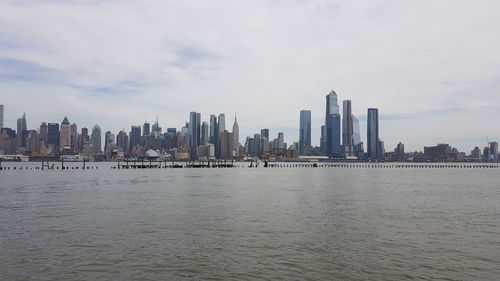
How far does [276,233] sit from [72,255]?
15114 millimetres

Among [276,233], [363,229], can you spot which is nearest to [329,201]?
[363,229]

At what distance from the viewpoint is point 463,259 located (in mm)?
24922

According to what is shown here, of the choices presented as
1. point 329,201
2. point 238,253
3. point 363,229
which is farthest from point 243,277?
point 329,201

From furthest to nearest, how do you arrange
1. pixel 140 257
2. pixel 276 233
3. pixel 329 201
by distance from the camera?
1. pixel 329 201
2. pixel 276 233
3. pixel 140 257

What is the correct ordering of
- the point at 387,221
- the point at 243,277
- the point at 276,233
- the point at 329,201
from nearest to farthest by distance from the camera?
the point at 243,277 < the point at 276,233 < the point at 387,221 < the point at 329,201

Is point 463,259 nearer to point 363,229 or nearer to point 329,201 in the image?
point 363,229

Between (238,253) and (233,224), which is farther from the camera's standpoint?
(233,224)

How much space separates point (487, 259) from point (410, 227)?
1100cm

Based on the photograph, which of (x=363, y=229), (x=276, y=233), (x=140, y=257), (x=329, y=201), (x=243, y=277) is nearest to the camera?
(x=243, y=277)

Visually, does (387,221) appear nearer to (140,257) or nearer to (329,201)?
(329,201)

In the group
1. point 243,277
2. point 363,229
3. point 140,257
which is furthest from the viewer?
point 363,229

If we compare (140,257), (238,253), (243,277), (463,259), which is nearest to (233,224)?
(238,253)

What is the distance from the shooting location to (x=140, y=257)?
971 inches

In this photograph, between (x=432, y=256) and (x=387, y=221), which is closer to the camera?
(x=432, y=256)
